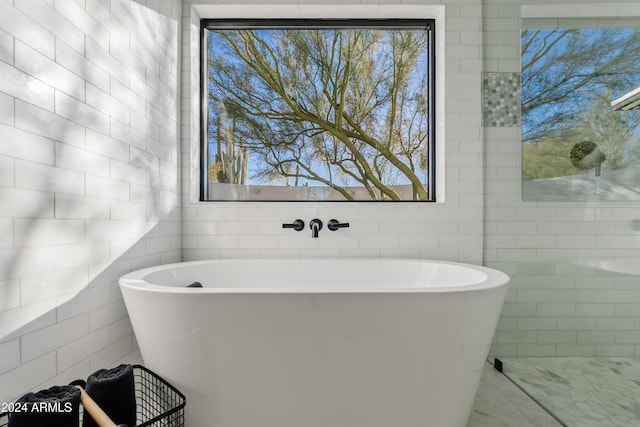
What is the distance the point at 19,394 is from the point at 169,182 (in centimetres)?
133

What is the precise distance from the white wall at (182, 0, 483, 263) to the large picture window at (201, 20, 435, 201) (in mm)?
238

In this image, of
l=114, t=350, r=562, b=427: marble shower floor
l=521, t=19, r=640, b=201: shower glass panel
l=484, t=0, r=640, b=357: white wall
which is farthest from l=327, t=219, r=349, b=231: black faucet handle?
l=114, t=350, r=562, b=427: marble shower floor

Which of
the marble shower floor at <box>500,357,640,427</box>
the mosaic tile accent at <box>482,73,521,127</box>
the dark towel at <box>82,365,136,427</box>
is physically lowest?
the marble shower floor at <box>500,357,640,427</box>

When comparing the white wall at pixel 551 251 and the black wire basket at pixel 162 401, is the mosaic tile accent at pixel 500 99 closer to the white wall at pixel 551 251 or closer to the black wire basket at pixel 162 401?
the white wall at pixel 551 251

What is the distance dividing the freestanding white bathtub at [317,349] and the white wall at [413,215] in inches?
39.2

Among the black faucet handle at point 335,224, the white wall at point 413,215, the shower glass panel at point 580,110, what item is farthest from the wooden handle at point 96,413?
the shower glass panel at point 580,110

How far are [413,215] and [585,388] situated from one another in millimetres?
1221

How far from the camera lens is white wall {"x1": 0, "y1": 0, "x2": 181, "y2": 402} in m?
1.07

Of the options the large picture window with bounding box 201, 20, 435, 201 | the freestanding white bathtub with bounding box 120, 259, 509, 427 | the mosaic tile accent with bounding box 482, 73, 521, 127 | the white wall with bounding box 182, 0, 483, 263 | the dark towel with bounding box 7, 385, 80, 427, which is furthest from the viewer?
the large picture window with bounding box 201, 20, 435, 201

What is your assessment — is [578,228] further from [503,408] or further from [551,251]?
A: [503,408]

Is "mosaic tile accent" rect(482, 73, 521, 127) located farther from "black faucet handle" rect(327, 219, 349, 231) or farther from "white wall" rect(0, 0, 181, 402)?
"white wall" rect(0, 0, 181, 402)

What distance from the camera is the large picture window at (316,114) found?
8.46 feet

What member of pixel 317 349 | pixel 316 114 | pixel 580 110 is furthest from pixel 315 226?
pixel 580 110

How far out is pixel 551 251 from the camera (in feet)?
6.11
